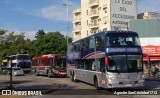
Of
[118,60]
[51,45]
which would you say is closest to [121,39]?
[118,60]

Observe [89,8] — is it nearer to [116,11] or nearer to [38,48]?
[116,11]

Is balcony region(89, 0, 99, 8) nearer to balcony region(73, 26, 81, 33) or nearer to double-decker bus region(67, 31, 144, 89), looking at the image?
balcony region(73, 26, 81, 33)

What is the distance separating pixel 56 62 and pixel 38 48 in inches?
1966

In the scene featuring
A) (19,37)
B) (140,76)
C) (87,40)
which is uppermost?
(19,37)

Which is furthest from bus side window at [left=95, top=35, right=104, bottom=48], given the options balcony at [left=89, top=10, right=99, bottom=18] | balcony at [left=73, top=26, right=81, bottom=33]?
balcony at [left=73, top=26, right=81, bottom=33]

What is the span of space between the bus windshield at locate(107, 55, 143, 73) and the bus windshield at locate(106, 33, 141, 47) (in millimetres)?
885

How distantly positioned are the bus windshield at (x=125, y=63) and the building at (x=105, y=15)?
55.7 m

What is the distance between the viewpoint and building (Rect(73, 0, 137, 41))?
261 feet

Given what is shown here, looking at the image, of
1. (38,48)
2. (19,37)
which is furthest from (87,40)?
(38,48)

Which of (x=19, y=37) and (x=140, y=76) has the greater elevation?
(x=19, y=37)

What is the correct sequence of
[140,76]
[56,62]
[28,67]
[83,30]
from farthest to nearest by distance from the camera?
[83,30] → [28,67] → [56,62] → [140,76]

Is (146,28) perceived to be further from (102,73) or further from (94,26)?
(102,73)

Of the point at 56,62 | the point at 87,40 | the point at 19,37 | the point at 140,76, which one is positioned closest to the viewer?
the point at 140,76

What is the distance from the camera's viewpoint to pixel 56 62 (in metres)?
43.9
